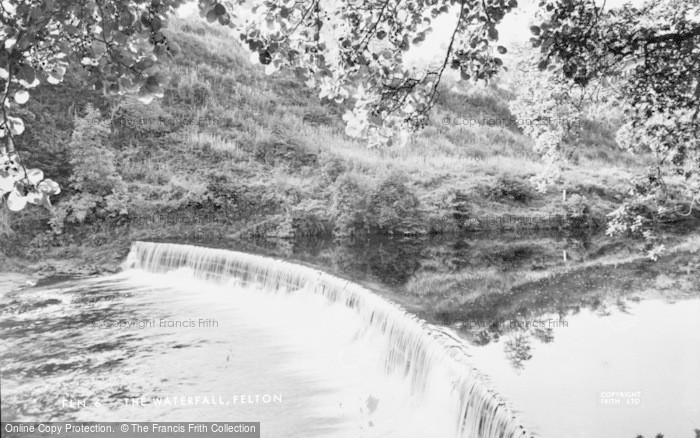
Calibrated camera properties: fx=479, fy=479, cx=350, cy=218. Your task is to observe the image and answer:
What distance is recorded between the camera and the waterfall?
4480mm

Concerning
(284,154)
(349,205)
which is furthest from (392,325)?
(284,154)

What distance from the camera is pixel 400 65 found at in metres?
3.71

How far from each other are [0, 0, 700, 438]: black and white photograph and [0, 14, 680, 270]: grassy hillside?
12cm

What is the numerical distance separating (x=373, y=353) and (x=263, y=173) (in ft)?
40.6

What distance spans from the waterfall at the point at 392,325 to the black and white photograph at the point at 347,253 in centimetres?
4

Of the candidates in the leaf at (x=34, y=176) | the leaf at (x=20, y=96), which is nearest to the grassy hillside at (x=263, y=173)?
the leaf at (x=20, y=96)

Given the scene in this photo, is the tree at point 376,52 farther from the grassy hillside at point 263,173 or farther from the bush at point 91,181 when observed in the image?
the bush at point 91,181

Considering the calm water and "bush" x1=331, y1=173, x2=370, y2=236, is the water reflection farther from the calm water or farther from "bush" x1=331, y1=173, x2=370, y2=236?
"bush" x1=331, y1=173, x2=370, y2=236

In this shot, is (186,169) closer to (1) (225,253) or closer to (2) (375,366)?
(1) (225,253)

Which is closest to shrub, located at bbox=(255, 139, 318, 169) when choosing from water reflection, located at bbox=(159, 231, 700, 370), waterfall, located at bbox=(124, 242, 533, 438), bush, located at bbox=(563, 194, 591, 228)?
water reflection, located at bbox=(159, 231, 700, 370)

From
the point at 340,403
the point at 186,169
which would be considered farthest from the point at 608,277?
the point at 186,169

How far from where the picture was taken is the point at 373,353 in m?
6.93

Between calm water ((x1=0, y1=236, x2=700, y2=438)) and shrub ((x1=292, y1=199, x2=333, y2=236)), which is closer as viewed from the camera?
calm water ((x1=0, y1=236, x2=700, y2=438))

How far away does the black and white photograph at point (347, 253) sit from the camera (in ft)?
11.0
